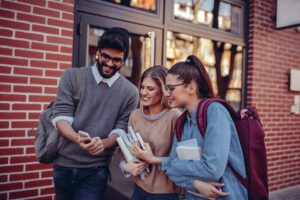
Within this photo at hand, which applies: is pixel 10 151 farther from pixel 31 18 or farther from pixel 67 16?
pixel 67 16

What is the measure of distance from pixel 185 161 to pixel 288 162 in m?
4.31

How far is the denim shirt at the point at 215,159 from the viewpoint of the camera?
1607 mm

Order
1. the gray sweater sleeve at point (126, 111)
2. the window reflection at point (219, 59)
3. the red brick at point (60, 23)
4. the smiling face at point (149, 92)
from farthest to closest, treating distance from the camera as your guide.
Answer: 1. the window reflection at point (219, 59)
2. the red brick at point (60, 23)
3. the gray sweater sleeve at point (126, 111)
4. the smiling face at point (149, 92)

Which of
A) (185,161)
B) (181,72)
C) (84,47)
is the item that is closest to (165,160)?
(185,161)

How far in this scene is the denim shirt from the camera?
161cm

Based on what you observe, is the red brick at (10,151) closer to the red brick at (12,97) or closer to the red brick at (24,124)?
the red brick at (24,124)

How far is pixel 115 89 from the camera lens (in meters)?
2.30

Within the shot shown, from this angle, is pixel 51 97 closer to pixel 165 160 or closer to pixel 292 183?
pixel 165 160

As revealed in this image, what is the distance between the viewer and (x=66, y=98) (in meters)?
2.18

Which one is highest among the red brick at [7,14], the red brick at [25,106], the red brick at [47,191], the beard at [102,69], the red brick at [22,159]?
the red brick at [7,14]

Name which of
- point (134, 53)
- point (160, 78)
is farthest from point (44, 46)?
point (134, 53)

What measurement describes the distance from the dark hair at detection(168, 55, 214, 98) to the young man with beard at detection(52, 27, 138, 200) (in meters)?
0.56

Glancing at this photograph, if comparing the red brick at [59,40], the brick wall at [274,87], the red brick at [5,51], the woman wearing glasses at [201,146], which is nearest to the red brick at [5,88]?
the red brick at [5,51]

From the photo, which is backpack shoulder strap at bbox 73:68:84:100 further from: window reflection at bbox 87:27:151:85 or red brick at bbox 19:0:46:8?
window reflection at bbox 87:27:151:85
